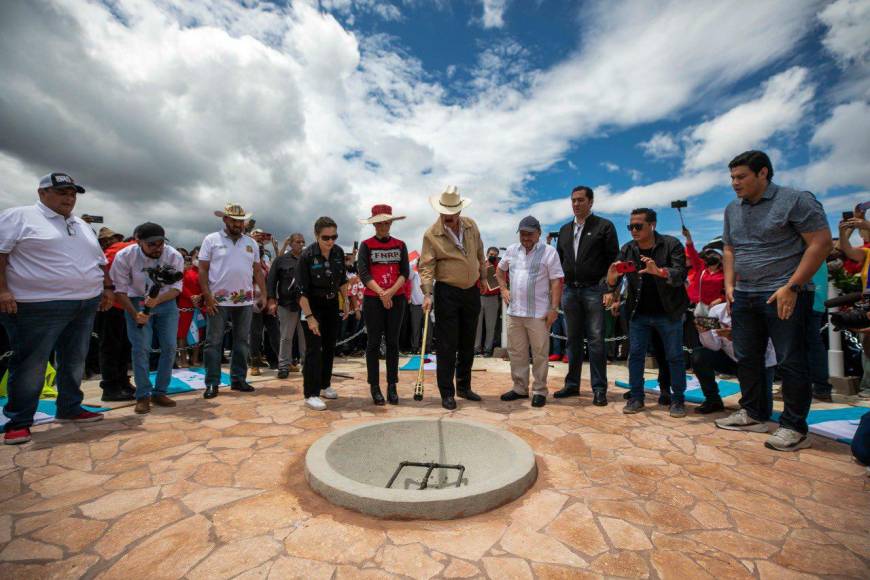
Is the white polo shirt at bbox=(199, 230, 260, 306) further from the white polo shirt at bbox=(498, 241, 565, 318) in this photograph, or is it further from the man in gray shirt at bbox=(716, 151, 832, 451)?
the man in gray shirt at bbox=(716, 151, 832, 451)

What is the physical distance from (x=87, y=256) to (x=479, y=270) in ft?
13.6

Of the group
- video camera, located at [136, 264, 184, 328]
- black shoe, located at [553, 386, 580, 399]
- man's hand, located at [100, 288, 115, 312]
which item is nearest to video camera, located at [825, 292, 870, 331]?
black shoe, located at [553, 386, 580, 399]

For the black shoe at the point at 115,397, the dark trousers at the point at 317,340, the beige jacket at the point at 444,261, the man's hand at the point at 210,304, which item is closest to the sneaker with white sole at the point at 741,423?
the beige jacket at the point at 444,261

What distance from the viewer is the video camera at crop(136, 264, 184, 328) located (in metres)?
4.67

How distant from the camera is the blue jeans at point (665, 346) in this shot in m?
4.56

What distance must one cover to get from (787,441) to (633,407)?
1393 millimetres

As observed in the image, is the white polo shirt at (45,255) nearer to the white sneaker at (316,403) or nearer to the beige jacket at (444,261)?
the white sneaker at (316,403)

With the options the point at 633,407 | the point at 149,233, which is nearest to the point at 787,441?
the point at 633,407

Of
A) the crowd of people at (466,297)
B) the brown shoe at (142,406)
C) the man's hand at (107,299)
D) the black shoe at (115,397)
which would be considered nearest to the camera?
the crowd of people at (466,297)

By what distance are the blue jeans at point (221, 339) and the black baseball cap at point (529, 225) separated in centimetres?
370

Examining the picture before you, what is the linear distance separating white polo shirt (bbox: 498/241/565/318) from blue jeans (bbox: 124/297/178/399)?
4.18 m

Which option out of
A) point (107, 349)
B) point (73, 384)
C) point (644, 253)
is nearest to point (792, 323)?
point (644, 253)

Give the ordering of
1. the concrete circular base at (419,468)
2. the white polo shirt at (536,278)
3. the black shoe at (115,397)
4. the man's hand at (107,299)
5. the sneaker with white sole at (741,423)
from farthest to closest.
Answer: the black shoe at (115,397)
the white polo shirt at (536,278)
the man's hand at (107,299)
the sneaker with white sole at (741,423)
the concrete circular base at (419,468)

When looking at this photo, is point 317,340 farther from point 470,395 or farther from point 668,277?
point 668,277
